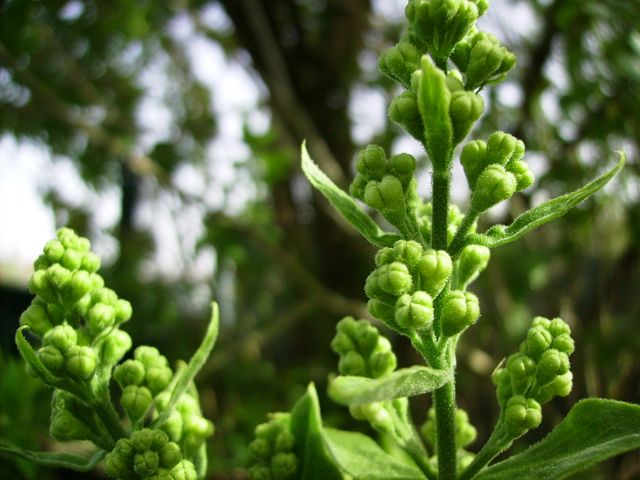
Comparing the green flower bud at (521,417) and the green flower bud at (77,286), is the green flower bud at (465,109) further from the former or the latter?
the green flower bud at (77,286)

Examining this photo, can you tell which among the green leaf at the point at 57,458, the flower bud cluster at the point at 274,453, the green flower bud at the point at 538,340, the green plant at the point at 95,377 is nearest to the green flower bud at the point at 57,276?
the green plant at the point at 95,377

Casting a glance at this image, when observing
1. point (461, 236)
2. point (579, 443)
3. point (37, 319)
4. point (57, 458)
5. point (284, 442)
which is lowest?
point (579, 443)

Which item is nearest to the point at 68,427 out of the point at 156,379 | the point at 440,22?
the point at 156,379

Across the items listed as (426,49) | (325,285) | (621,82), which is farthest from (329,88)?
(426,49)

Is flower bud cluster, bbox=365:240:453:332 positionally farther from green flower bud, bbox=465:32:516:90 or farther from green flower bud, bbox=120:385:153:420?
green flower bud, bbox=120:385:153:420

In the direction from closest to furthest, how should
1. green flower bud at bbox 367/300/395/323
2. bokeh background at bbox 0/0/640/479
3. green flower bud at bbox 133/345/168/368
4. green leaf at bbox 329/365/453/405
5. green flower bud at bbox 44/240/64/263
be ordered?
green leaf at bbox 329/365/453/405, green flower bud at bbox 367/300/395/323, green flower bud at bbox 44/240/64/263, green flower bud at bbox 133/345/168/368, bokeh background at bbox 0/0/640/479

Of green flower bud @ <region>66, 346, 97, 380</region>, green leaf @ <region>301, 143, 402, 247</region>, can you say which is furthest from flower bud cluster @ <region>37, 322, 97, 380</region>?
green leaf @ <region>301, 143, 402, 247</region>

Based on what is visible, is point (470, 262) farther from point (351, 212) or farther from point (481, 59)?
point (481, 59)
